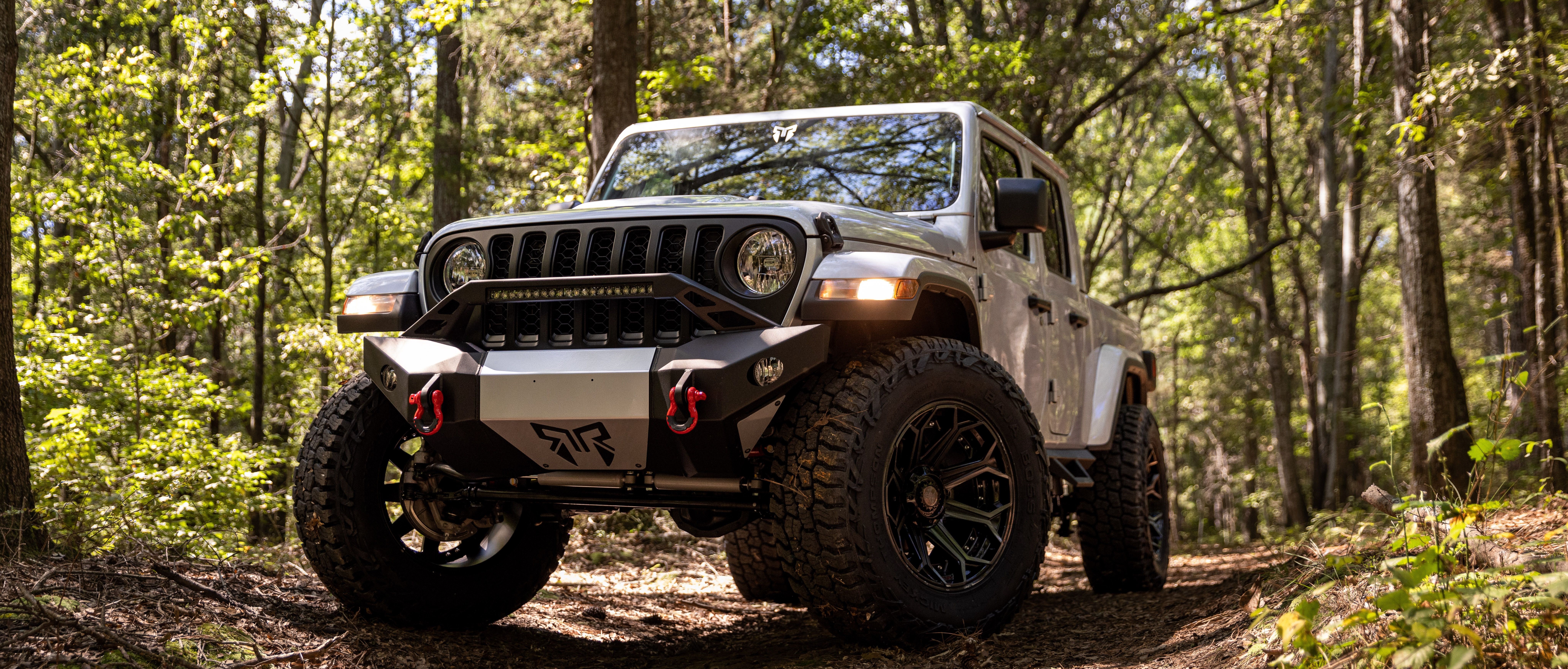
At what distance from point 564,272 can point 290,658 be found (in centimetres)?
143

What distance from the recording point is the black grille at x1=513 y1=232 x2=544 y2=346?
11.7 feet

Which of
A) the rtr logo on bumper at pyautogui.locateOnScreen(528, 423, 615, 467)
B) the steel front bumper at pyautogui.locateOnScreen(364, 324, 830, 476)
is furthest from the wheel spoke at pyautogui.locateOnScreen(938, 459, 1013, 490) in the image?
the rtr logo on bumper at pyautogui.locateOnScreen(528, 423, 615, 467)

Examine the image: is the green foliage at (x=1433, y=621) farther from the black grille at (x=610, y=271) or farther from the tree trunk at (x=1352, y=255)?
the tree trunk at (x=1352, y=255)

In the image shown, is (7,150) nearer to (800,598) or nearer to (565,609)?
(565,609)

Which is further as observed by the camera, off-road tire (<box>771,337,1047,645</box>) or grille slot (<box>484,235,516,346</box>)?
grille slot (<box>484,235,516,346</box>)

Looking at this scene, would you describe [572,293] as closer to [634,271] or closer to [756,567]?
[634,271]

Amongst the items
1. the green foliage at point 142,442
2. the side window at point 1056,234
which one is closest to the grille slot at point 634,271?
the side window at point 1056,234

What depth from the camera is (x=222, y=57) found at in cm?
1583

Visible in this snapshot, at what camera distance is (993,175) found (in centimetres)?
513

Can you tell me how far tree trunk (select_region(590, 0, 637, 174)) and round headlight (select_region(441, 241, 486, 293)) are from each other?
4859 millimetres

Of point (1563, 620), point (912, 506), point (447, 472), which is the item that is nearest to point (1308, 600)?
point (1563, 620)

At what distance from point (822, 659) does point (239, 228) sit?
15.5 meters

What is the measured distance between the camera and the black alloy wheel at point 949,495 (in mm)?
3605

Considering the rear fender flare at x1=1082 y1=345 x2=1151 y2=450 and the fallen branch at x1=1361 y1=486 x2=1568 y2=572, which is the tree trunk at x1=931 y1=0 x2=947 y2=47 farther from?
the fallen branch at x1=1361 y1=486 x2=1568 y2=572
